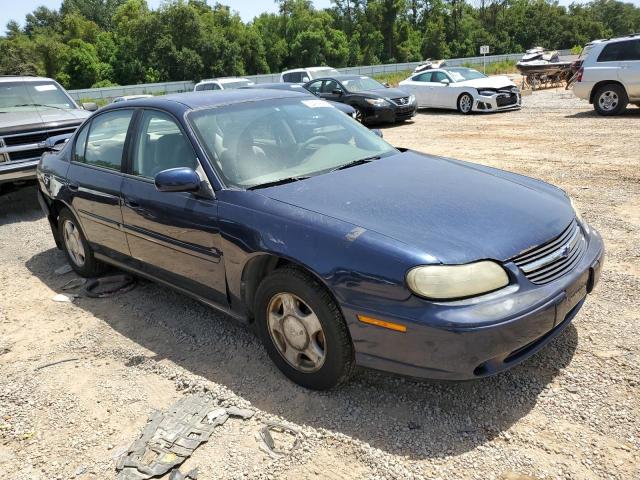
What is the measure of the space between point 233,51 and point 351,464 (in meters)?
66.2

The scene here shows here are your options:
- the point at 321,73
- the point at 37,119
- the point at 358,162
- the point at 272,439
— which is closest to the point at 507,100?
the point at 321,73

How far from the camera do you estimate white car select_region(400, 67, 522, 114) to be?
1638 cm

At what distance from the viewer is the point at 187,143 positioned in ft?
12.1

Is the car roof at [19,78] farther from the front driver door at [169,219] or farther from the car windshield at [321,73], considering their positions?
the car windshield at [321,73]

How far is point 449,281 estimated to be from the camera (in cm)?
254

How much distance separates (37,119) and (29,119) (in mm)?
104

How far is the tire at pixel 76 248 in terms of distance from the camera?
503 cm

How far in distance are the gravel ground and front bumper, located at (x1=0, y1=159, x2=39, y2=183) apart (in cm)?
316

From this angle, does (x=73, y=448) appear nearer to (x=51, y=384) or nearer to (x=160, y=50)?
(x=51, y=384)

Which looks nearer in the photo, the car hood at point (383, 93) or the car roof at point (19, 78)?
the car roof at point (19, 78)

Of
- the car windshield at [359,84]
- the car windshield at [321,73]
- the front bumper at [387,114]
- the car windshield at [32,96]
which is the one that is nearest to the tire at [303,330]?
the car windshield at [32,96]

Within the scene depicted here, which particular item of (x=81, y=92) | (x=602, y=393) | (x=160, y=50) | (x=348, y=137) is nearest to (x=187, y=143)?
(x=348, y=137)

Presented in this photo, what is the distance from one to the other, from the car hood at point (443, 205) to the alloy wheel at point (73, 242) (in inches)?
103

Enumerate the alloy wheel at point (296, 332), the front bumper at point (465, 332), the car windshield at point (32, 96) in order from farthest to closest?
the car windshield at point (32, 96) → the alloy wheel at point (296, 332) → the front bumper at point (465, 332)
